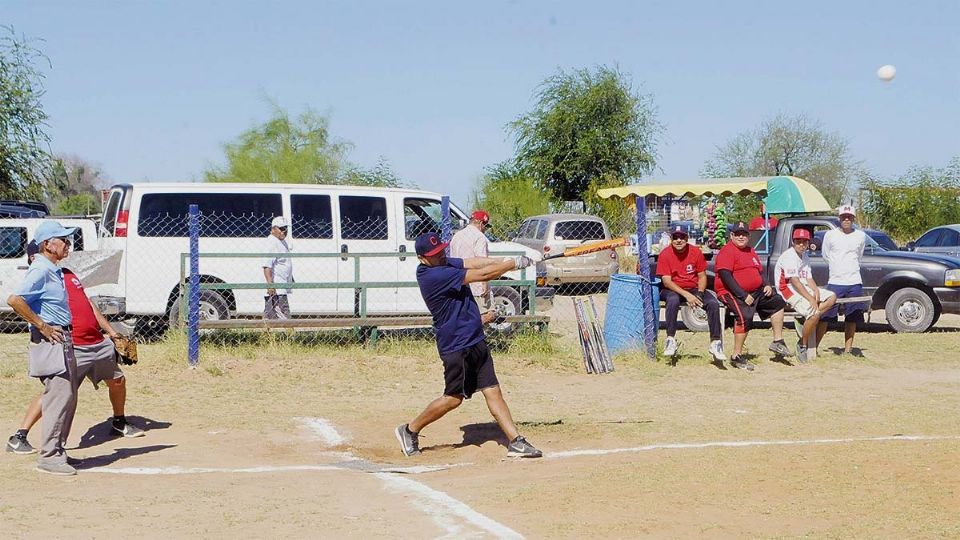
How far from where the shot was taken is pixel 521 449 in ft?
28.9

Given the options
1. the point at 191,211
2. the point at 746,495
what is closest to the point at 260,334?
the point at 191,211

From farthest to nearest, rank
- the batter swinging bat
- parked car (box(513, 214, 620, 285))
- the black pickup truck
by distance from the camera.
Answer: parked car (box(513, 214, 620, 285)), the black pickup truck, the batter swinging bat

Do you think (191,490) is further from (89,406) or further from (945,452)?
(945,452)

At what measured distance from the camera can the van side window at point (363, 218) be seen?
49.4 feet

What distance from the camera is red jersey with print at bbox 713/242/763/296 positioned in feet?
45.6

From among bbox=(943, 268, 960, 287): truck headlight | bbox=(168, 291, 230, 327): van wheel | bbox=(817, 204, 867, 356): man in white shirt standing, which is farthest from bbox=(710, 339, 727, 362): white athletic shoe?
bbox=(168, 291, 230, 327): van wheel

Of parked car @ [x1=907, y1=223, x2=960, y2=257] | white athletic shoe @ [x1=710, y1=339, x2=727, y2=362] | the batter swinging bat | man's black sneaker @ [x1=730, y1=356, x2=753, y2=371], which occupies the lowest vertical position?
man's black sneaker @ [x1=730, y1=356, x2=753, y2=371]

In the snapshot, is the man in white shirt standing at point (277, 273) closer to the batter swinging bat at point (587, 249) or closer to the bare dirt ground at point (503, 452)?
the bare dirt ground at point (503, 452)

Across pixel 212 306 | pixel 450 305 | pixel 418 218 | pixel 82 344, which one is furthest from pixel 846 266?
pixel 82 344

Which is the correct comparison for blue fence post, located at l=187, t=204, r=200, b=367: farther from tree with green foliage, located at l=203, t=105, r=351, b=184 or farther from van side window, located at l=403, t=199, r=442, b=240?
tree with green foliage, located at l=203, t=105, r=351, b=184

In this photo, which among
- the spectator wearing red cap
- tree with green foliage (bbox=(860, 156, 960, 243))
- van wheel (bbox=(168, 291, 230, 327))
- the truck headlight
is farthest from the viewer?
tree with green foliage (bbox=(860, 156, 960, 243))

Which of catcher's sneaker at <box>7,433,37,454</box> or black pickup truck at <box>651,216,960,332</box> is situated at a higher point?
black pickup truck at <box>651,216,960,332</box>

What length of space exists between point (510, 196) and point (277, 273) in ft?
84.0

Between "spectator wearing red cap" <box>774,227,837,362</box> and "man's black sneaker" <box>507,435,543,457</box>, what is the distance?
21.1 feet
